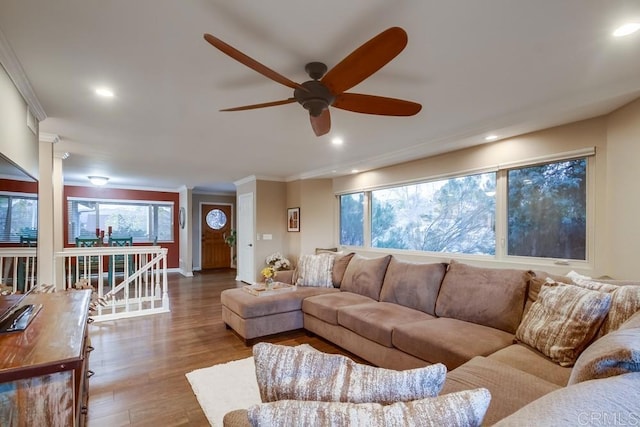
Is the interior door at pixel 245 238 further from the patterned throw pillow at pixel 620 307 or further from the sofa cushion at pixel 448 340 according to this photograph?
the patterned throw pillow at pixel 620 307

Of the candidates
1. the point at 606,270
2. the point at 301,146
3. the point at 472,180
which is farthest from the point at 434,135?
the point at 606,270

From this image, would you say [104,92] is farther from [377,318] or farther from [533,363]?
[533,363]

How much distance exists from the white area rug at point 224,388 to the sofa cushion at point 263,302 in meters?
0.56

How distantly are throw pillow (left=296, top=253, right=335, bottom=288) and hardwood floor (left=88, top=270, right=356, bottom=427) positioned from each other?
26.3 inches

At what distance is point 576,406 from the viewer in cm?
70

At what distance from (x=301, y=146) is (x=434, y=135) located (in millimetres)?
1727

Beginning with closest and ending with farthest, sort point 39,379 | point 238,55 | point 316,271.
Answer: point 39,379 < point 238,55 < point 316,271

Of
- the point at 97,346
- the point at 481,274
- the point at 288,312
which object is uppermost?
the point at 481,274

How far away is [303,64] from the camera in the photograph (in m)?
2.11

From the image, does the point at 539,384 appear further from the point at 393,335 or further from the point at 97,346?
the point at 97,346

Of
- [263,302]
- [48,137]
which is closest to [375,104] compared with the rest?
[263,302]

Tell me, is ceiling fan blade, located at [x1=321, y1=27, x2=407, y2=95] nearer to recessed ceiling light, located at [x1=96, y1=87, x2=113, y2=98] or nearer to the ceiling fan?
the ceiling fan

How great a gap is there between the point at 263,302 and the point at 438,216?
277 cm

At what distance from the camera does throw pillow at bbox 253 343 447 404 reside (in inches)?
32.1
